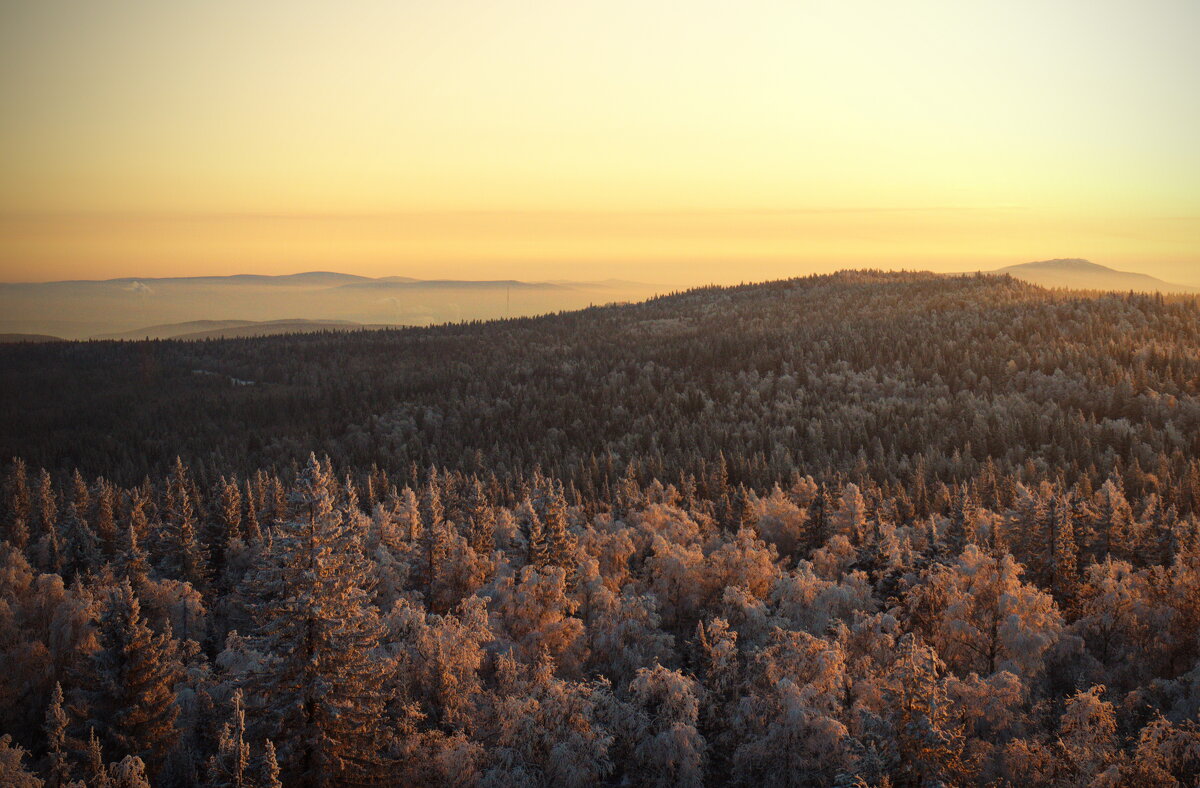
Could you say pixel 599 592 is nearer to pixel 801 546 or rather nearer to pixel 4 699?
pixel 801 546

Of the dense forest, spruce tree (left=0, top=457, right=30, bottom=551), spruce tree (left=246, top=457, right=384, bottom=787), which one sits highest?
spruce tree (left=246, top=457, right=384, bottom=787)

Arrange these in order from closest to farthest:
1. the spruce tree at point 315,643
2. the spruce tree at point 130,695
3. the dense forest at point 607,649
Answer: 1. the spruce tree at point 315,643
2. the dense forest at point 607,649
3. the spruce tree at point 130,695

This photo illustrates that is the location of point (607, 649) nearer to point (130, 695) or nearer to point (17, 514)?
point (130, 695)

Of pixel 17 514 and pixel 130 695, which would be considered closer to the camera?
pixel 130 695

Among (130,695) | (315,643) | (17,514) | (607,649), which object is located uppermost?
(315,643)

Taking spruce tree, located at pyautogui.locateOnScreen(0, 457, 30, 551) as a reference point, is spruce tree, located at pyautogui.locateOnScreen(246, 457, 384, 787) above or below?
above

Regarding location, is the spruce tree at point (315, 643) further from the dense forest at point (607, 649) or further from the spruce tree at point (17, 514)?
the spruce tree at point (17, 514)

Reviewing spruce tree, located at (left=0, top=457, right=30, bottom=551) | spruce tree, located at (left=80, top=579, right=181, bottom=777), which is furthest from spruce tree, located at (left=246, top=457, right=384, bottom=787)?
spruce tree, located at (left=0, top=457, right=30, bottom=551)

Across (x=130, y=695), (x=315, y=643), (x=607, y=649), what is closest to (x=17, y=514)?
(x=130, y=695)

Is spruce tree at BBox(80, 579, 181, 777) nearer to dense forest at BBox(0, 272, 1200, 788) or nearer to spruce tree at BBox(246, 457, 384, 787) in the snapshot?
dense forest at BBox(0, 272, 1200, 788)

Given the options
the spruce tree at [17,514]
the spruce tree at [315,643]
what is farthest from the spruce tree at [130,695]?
the spruce tree at [17,514]

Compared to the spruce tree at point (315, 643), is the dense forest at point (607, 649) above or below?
below

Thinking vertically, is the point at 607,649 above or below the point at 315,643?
below
